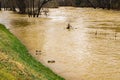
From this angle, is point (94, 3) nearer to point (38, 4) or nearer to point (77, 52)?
point (38, 4)

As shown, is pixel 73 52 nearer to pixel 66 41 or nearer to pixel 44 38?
pixel 66 41

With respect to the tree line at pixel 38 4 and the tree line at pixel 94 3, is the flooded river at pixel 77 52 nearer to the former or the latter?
the tree line at pixel 38 4

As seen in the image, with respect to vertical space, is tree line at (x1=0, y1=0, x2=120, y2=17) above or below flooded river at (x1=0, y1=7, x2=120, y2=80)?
below

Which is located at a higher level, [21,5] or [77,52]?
[77,52]

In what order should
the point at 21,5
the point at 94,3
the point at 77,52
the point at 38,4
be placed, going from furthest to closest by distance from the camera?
the point at 94,3
the point at 21,5
the point at 38,4
the point at 77,52

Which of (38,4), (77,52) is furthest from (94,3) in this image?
(77,52)

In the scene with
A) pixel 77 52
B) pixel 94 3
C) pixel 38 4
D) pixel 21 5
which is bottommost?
pixel 94 3

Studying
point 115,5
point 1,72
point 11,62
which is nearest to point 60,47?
point 11,62

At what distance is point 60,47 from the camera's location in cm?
3105

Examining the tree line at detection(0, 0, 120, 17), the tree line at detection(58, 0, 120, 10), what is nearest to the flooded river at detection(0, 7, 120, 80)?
the tree line at detection(0, 0, 120, 17)

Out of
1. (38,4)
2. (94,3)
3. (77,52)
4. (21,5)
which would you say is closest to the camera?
(77,52)

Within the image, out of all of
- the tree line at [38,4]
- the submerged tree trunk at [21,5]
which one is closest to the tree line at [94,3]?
the tree line at [38,4]

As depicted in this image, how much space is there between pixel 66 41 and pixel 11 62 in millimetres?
18655

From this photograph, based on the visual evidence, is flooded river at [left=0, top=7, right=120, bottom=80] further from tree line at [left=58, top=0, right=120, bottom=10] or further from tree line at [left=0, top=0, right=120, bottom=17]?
tree line at [left=58, top=0, right=120, bottom=10]
